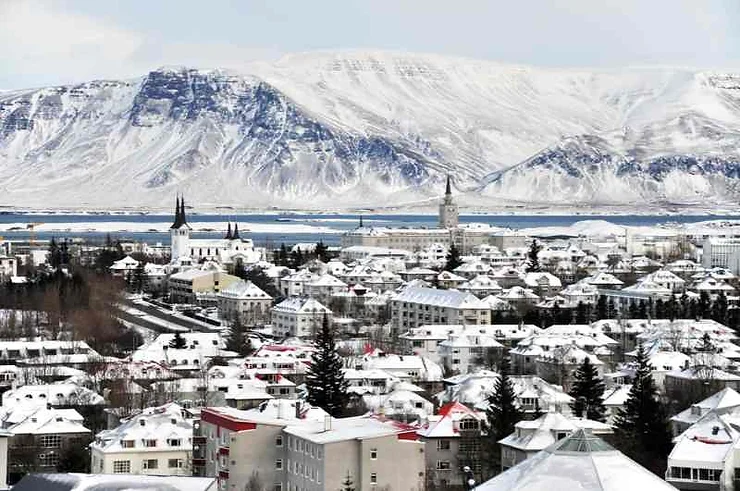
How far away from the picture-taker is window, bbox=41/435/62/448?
114 feet

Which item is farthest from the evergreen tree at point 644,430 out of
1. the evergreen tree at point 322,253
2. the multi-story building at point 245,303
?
the evergreen tree at point 322,253

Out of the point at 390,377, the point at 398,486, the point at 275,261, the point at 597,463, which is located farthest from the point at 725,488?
the point at 275,261

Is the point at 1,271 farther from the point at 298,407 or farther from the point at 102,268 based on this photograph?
the point at 298,407

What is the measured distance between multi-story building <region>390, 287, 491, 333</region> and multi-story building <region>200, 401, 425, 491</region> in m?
31.7

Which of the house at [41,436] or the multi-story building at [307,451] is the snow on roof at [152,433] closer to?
the multi-story building at [307,451]

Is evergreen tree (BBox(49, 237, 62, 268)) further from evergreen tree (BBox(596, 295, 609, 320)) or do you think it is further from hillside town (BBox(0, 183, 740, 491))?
evergreen tree (BBox(596, 295, 609, 320))

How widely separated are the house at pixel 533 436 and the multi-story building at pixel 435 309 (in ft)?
102

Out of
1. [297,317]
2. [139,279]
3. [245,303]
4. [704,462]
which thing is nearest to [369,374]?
[704,462]

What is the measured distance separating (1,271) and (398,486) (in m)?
59.1

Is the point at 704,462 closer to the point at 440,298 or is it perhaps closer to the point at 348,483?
the point at 348,483

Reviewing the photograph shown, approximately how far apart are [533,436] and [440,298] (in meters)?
35.7


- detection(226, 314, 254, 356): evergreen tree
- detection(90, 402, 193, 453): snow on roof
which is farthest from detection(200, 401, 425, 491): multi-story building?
detection(226, 314, 254, 356): evergreen tree

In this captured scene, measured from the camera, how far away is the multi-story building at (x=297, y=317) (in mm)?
62875

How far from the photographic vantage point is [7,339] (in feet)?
176
